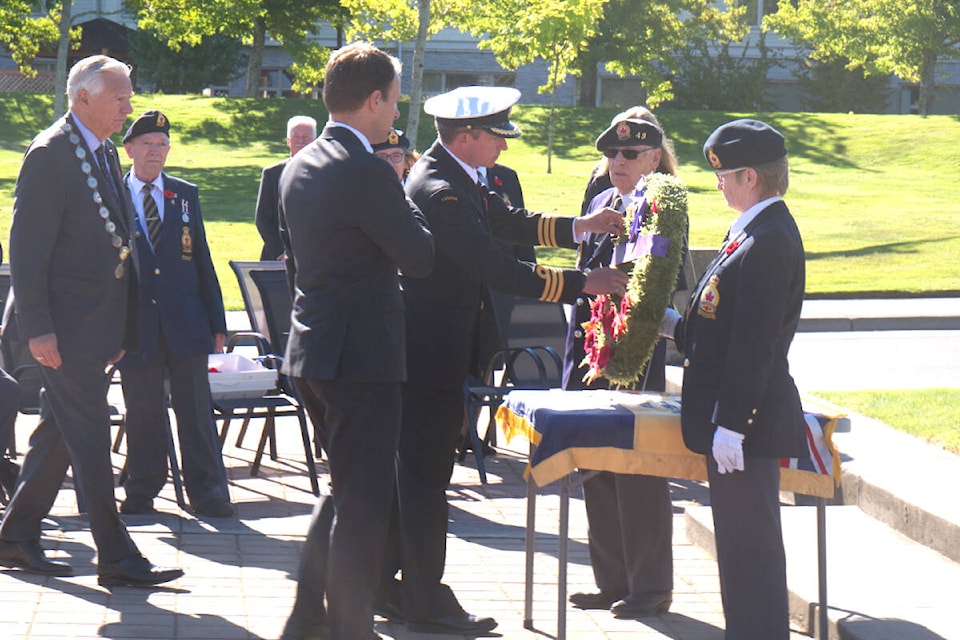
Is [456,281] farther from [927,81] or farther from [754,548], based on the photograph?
[927,81]

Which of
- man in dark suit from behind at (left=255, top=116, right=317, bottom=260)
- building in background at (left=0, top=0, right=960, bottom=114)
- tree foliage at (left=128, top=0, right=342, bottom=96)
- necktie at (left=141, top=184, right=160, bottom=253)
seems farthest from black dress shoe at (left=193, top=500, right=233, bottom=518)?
building in background at (left=0, top=0, right=960, bottom=114)

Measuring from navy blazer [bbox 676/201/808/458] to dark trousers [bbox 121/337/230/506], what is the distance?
3.08m

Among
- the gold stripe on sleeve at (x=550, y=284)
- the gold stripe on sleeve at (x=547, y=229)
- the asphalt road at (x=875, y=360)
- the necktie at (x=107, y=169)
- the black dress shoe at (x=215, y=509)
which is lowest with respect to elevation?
the asphalt road at (x=875, y=360)

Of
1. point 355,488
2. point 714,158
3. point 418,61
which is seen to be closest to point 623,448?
point 355,488

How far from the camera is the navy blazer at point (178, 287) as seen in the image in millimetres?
6910

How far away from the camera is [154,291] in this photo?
6.98 m

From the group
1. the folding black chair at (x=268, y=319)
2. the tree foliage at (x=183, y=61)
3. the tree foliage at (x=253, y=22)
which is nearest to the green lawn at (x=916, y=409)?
the folding black chair at (x=268, y=319)

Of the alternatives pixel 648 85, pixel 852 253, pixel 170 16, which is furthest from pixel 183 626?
pixel 648 85

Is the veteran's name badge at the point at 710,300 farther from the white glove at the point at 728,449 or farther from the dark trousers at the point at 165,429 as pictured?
the dark trousers at the point at 165,429

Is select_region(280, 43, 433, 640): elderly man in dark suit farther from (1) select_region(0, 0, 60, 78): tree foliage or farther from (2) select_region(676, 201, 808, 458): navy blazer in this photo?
(1) select_region(0, 0, 60, 78): tree foliage

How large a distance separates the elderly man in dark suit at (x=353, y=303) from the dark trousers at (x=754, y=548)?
1.13 meters

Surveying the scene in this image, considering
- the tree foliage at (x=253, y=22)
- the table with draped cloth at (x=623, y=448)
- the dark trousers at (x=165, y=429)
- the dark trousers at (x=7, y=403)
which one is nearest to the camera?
the table with draped cloth at (x=623, y=448)

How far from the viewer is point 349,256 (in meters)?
4.44

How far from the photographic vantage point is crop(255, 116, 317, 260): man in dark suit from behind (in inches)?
368
